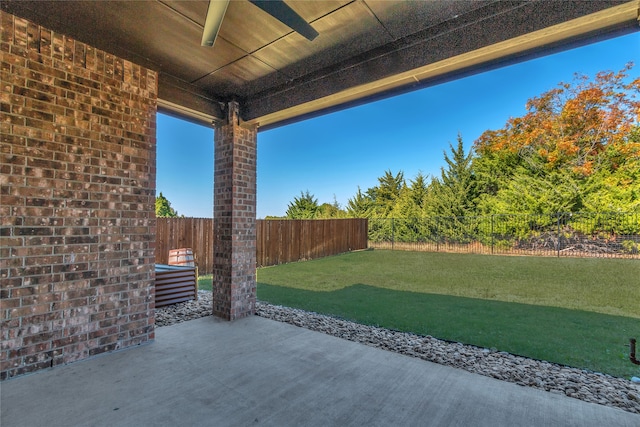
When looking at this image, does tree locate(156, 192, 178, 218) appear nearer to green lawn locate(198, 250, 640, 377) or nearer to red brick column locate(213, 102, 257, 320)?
green lawn locate(198, 250, 640, 377)

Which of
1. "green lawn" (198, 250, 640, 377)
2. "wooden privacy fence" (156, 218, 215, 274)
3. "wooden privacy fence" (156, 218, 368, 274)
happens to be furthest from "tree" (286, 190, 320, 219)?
"wooden privacy fence" (156, 218, 215, 274)

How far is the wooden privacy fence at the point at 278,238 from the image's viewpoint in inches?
295

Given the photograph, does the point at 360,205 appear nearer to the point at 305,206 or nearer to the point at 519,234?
the point at 305,206

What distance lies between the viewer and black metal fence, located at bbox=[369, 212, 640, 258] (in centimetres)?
1045

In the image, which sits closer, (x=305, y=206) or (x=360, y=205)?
(x=360, y=205)

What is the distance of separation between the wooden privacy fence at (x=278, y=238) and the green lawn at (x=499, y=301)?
3.85 feet

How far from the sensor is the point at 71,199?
255 centimetres

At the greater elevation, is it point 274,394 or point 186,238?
point 186,238

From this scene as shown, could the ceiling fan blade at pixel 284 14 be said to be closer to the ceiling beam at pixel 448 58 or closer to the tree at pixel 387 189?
the ceiling beam at pixel 448 58

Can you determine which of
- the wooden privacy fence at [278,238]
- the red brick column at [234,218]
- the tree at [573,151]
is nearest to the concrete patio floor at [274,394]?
the red brick column at [234,218]

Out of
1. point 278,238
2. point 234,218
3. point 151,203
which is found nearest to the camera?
point 151,203

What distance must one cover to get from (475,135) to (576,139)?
394 centimetres

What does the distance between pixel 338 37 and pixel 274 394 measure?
2.93 metres

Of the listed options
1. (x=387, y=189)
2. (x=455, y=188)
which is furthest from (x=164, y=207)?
(x=455, y=188)
